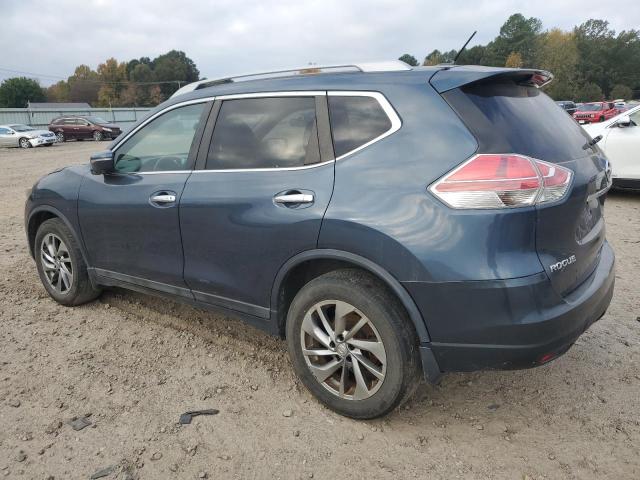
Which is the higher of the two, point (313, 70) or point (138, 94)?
point (313, 70)

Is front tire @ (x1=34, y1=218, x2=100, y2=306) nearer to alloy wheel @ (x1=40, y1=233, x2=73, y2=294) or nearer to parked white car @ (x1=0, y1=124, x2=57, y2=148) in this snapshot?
alloy wheel @ (x1=40, y1=233, x2=73, y2=294)

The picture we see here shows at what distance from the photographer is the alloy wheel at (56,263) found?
14.2 ft

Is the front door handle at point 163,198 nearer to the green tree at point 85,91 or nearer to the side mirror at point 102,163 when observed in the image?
the side mirror at point 102,163

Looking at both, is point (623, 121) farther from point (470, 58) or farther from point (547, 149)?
point (547, 149)

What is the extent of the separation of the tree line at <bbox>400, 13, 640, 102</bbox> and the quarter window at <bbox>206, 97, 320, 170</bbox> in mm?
92586

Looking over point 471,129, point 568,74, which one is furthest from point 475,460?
point 568,74

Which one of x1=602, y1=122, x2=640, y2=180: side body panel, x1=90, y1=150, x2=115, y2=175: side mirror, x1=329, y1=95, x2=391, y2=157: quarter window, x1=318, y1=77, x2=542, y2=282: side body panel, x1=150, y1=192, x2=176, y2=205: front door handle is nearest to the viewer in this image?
x1=318, y1=77, x2=542, y2=282: side body panel

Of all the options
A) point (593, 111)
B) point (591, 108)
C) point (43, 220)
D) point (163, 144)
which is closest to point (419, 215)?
point (163, 144)

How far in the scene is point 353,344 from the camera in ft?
8.76

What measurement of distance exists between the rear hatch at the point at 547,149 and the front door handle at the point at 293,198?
841 millimetres

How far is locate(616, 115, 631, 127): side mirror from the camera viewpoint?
27.8ft

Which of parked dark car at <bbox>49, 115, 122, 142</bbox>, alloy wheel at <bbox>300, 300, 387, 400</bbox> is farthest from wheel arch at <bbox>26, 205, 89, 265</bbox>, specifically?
parked dark car at <bbox>49, 115, 122, 142</bbox>

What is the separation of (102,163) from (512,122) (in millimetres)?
2720

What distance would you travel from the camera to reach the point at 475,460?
2.50 m
